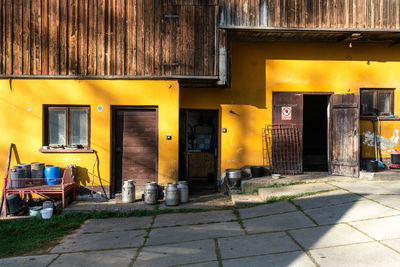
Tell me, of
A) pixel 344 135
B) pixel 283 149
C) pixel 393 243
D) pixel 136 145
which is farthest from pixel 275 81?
pixel 393 243

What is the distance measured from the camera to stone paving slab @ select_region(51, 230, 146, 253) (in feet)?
19.0

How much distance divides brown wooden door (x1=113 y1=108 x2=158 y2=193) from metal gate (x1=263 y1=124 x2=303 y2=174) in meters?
3.46

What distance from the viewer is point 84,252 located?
18.1ft

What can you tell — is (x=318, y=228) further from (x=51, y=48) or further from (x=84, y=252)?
(x=51, y=48)

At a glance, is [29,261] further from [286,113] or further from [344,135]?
[344,135]

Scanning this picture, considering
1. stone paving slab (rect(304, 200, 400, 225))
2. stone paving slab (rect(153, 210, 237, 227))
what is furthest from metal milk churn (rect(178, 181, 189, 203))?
stone paving slab (rect(304, 200, 400, 225))

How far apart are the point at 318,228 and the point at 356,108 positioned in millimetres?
4959

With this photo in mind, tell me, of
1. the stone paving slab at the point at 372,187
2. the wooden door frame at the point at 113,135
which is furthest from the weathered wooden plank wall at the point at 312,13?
the stone paving slab at the point at 372,187

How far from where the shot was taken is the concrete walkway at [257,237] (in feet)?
15.6

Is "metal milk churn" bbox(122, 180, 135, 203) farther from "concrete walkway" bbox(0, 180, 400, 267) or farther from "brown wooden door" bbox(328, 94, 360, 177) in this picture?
"brown wooden door" bbox(328, 94, 360, 177)

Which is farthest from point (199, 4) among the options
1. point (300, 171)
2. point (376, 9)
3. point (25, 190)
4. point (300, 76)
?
point (25, 190)

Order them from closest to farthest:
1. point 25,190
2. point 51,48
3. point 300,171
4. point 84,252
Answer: point 84,252 < point 25,190 < point 51,48 < point 300,171

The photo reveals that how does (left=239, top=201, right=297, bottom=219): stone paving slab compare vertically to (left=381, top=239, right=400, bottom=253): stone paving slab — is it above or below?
below

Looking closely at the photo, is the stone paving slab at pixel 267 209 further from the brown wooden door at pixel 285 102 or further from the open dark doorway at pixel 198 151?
the brown wooden door at pixel 285 102
